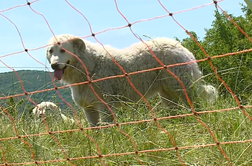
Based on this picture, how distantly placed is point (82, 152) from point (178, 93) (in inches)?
146

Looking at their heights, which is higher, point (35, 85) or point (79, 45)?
point (79, 45)

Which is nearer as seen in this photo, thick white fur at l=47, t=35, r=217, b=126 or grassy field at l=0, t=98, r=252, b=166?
grassy field at l=0, t=98, r=252, b=166

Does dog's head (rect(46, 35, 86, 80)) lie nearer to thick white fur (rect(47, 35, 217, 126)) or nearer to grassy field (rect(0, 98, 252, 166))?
thick white fur (rect(47, 35, 217, 126))

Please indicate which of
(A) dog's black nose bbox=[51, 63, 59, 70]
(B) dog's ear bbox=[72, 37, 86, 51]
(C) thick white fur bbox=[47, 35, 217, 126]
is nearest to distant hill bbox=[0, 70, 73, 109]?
(A) dog's black nose bbox=[51, 63, 59, 70]

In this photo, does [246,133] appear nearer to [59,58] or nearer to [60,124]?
[60,124]

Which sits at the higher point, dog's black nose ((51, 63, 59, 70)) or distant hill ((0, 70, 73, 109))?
dog's black nose ((51, 63, 59, 70))

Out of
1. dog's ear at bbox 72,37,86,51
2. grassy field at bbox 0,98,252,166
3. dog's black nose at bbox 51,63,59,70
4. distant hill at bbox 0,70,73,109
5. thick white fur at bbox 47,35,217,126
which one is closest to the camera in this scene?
grassy field at bbox 0,98,252,166

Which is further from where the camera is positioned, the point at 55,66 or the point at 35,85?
the point at 55,66

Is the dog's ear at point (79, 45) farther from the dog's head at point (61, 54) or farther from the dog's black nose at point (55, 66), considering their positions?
the dog's black nose at point (55, 66)

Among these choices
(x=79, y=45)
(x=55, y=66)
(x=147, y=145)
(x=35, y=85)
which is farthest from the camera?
(x=79, y=45)

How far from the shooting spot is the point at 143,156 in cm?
323

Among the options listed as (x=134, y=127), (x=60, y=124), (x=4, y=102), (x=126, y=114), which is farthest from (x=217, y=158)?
(x=4, y=102)

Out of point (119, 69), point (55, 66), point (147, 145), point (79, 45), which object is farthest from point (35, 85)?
point (147, 145)

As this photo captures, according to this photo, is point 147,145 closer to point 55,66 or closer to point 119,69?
point 55,66
